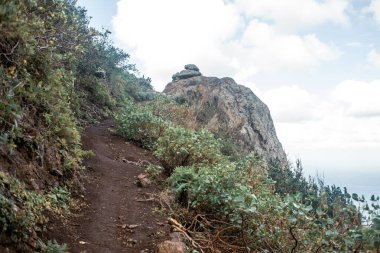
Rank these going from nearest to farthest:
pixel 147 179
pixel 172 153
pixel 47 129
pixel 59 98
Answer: pixel 47 129, pixel 59 98, pixel 147 179, pixel 172 153

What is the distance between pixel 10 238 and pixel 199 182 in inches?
138

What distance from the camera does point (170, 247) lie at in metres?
4.44

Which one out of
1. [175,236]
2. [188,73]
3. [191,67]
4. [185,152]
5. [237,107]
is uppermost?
[191,67]

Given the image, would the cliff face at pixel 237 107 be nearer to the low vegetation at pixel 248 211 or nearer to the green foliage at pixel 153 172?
the low vegetation at pixel 248 211

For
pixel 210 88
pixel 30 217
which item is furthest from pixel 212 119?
pixel 30 217

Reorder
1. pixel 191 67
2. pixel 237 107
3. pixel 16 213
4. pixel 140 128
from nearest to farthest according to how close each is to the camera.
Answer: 1. pixel 16 213
2. pixel 140 128
3. pixel 237 107
4. pixel 191 67

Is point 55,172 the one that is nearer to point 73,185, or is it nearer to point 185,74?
point 73,185

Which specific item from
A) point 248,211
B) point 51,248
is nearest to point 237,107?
point 248,211

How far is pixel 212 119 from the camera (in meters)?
17.0

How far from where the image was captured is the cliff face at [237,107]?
67.0 feet

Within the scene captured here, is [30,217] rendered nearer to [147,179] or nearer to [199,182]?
[199,182]

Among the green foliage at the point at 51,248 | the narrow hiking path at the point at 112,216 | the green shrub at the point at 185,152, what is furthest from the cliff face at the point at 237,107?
the green foliage at the point at 51,248

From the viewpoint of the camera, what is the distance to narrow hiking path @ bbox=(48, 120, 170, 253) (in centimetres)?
448

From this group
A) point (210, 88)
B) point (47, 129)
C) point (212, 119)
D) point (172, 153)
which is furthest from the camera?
Answer: point (210, 88)
